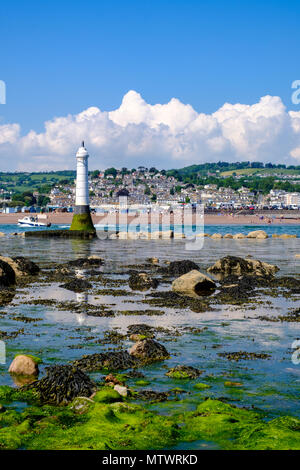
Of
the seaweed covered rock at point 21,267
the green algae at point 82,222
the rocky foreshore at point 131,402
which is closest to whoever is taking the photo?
the rocky foreshore at point 131,402

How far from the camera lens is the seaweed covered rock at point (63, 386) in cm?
999

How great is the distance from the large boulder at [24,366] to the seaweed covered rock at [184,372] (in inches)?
111

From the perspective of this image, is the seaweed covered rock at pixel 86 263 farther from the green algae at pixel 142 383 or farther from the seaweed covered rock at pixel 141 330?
the green algae at pixel 142 383

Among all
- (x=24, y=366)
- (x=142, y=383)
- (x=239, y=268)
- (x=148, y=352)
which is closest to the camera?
(x=142, y=383)

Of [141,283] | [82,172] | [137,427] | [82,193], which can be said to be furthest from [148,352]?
[82,193]

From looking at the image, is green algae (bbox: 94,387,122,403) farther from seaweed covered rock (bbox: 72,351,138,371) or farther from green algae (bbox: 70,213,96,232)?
green algae (bbox: 70,213,96,232)

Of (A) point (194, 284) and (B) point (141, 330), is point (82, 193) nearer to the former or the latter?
(A) point (194, 284)

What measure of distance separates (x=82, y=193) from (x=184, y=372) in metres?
48.4

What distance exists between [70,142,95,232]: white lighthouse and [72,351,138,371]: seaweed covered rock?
45.3 metres

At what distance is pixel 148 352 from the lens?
12617mm

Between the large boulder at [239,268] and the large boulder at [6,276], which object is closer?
the large boulder at [6,276]

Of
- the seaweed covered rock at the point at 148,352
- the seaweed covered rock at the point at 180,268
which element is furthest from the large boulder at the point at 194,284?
the seaweed covered rock at the point at 148,352

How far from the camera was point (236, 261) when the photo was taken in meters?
29.2
